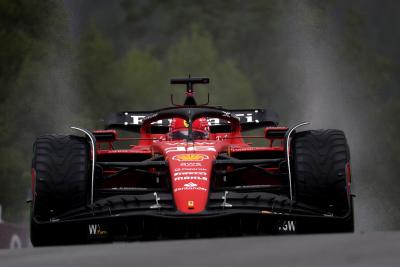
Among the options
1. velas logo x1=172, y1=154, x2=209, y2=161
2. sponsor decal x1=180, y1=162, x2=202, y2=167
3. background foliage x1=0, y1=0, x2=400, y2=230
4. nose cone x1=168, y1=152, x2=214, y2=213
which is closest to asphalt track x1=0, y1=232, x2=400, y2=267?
nose cone x1=168, y1=152, x2=214, y2=213

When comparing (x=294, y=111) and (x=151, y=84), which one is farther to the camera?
(x=151, y=84)

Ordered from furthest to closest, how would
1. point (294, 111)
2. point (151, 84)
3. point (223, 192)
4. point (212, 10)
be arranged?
point (212, 10) → point (151, 84) → point (294, 111) → point (223, 192)

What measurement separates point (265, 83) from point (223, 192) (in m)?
33.7

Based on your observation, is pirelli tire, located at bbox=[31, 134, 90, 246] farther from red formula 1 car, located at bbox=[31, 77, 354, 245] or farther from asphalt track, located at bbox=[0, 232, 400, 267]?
asphalt track, located at bbox=[0, 232, 400, 267]

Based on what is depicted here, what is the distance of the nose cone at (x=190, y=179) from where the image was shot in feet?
28.1

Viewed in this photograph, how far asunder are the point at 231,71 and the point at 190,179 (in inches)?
1455

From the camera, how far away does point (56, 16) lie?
118ft

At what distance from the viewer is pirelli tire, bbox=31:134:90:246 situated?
8.80m

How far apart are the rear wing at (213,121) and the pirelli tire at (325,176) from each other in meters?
4.10

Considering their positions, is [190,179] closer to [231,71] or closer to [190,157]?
[190,157]

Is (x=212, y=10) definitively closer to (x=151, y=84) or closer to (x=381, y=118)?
(x=151, y=84)

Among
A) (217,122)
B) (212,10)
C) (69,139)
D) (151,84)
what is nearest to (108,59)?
(151,84)

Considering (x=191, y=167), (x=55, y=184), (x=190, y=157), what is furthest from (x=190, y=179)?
(x=55, y=184)

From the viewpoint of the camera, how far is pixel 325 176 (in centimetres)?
885
